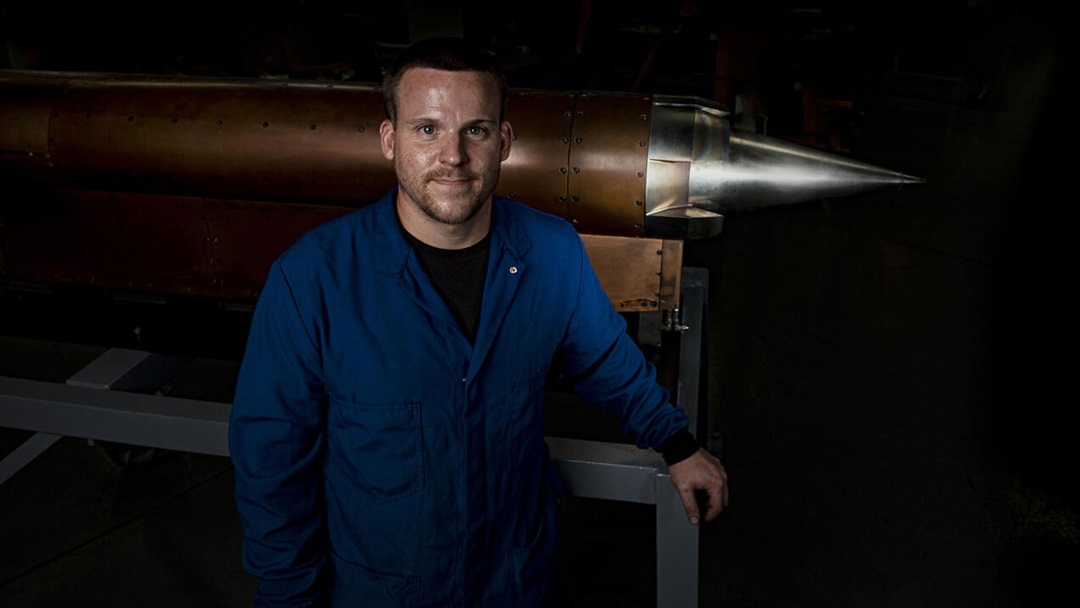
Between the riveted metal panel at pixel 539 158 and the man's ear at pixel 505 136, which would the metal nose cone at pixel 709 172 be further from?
the man's ear at pixel 505 136

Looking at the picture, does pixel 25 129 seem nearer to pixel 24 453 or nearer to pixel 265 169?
pixel 265 169

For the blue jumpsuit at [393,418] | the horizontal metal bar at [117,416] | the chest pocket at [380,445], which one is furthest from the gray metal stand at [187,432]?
the chest pocket at [380,445]

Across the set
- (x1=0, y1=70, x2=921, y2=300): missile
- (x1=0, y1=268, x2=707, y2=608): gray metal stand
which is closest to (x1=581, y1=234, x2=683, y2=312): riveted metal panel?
(x1=0, y1=70, x2=921, y2=300): missile

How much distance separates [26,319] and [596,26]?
479 centimetres

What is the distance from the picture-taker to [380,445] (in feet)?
3.88

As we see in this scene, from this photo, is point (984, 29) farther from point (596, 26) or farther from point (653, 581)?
point (653, 581)

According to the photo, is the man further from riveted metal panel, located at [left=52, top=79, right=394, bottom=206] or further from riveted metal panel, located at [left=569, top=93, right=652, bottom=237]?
riveted metal panel, located at [left=52, top=79, right=394, bottom=206]

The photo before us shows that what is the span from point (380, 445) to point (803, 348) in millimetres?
2756

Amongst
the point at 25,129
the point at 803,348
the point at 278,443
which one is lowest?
the point at 803,348

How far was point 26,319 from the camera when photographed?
254cm

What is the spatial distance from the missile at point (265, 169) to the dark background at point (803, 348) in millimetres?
275

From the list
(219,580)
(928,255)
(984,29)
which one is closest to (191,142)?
(219,580)

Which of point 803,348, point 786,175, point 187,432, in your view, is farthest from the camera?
point 803,348

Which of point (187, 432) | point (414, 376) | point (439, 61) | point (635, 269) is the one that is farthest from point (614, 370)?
point (187, 432)
